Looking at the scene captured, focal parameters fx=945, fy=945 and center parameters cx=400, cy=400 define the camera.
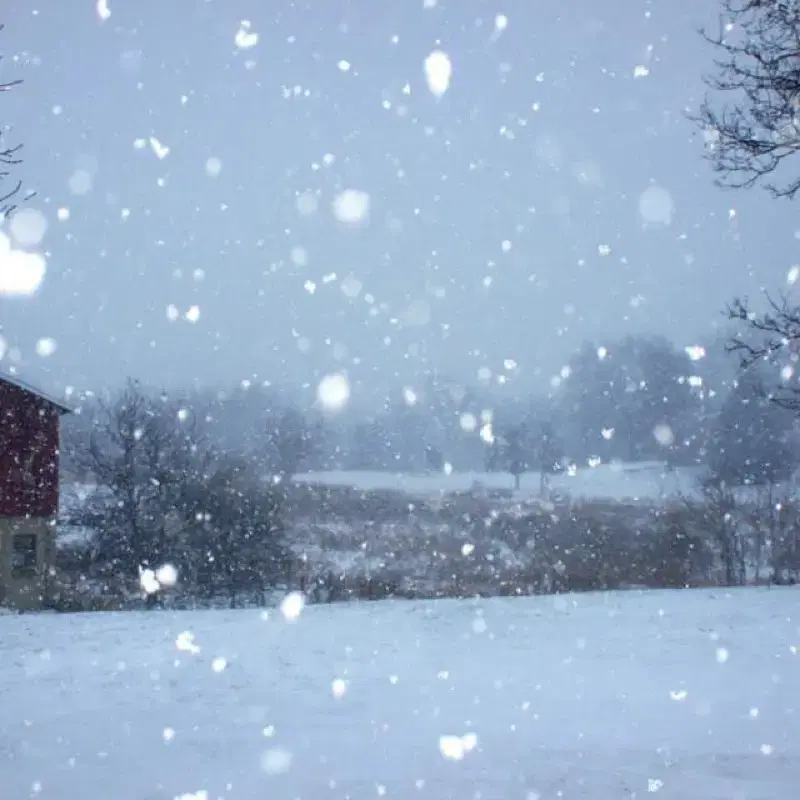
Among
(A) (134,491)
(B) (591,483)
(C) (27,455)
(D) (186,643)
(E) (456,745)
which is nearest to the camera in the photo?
(E) (456,745)

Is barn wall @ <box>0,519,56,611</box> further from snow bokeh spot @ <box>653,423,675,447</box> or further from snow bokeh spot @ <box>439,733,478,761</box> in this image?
snow bokeh spot @ <box>653,423,675,447</box>

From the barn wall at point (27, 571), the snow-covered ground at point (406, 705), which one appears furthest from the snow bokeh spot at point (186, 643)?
the barn wall at point (27, 571)

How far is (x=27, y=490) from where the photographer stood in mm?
28109

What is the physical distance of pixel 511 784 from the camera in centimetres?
687

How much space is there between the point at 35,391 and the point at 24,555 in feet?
16.1

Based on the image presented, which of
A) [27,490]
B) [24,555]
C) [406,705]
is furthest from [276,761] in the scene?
[24,555]

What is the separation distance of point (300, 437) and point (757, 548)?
170ft

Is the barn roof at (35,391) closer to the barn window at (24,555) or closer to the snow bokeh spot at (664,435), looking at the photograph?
the barn window at (24,555)

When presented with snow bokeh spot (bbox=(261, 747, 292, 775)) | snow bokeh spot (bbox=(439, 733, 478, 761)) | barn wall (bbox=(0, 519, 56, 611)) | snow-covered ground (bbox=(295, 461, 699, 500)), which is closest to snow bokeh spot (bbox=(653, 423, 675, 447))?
snow-covered ground (bbox=(295, 461, 699, 500))

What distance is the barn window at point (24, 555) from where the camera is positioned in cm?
2802

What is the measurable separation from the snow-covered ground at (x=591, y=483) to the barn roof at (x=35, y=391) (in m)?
30.0

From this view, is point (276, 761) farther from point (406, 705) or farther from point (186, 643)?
point (186, 643)

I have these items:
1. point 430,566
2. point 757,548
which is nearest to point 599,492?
point 430,566

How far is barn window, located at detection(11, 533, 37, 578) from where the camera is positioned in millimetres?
28016
